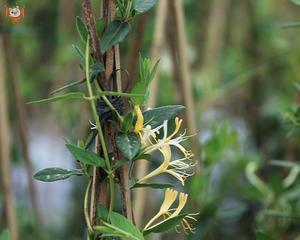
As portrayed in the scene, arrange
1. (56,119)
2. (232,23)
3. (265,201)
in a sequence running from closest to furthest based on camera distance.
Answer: (265,201)
(56,119)
(232,23)

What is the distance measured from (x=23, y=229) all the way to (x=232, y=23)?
89 centimetres

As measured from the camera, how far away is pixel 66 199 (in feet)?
4.95

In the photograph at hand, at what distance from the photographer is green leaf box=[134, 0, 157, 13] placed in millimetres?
456

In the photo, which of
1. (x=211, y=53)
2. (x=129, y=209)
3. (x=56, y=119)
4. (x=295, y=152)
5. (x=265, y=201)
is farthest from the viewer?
(x=211, y=53)

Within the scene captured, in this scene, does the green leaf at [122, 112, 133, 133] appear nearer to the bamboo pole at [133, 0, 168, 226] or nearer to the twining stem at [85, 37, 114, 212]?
the twining stem at [85, 37, 114, 212]

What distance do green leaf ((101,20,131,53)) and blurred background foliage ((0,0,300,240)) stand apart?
404 mm

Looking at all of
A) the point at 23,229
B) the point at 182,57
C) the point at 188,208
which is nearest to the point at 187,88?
the point at 182,57

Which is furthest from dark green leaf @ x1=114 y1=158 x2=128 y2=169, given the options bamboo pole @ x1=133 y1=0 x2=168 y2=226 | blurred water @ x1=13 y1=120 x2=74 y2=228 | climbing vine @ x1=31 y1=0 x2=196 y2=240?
blurred water @ x1=13 y1=120 x2=74 y2=228

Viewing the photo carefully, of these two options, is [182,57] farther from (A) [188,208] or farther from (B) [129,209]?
(B) [129,209]

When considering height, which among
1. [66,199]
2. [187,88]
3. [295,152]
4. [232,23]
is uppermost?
[232,23]

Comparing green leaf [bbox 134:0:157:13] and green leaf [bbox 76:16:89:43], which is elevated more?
green leaf [bbox 134:0:157:13]

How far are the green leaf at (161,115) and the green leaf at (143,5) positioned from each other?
2.8 inches

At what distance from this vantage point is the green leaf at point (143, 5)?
1.50 feet

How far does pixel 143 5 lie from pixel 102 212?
0.15 metres
